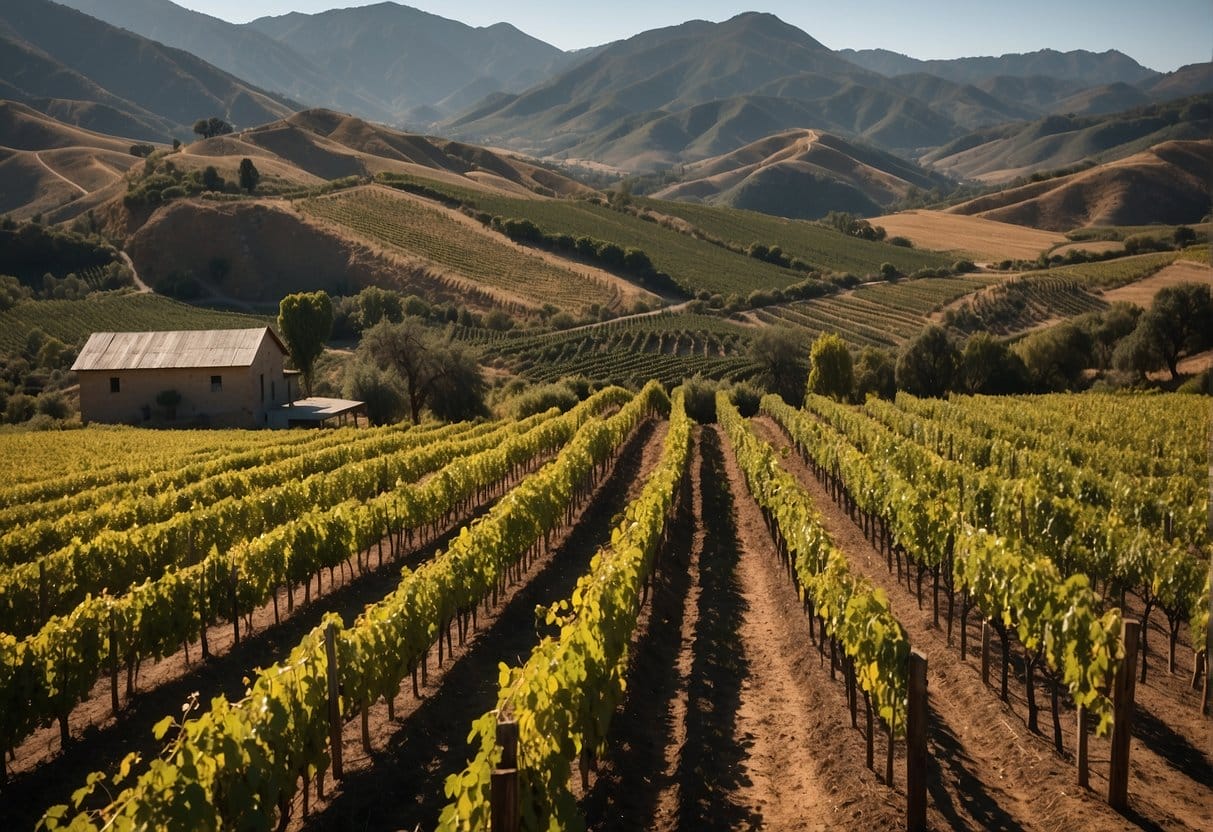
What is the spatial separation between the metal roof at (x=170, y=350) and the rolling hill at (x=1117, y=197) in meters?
142

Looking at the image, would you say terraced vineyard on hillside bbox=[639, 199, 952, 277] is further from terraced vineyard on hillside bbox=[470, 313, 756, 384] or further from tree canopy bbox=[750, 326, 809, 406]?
tree canopy bbox=[750, 326, 809, 406]

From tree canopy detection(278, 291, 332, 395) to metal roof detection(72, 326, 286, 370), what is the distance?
731cm

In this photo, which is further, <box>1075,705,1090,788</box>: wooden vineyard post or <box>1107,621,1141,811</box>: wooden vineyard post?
<box>1075,705,1090,788</box>: wooden vineyard post

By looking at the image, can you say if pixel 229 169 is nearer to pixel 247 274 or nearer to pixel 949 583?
pixel 247 274

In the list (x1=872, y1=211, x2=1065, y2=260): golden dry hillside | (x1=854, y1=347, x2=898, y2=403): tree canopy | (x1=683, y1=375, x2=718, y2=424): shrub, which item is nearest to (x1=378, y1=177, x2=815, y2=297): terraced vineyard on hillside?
(x1=872, y1=211, x2=1065, y2=260): golden dry hillside

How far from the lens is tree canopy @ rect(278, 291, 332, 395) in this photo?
5444cm

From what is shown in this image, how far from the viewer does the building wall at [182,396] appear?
4450 centimetres

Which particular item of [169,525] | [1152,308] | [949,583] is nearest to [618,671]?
[949,583]

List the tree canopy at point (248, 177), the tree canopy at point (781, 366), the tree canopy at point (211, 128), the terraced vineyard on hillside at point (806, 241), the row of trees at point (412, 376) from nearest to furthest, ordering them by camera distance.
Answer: the row of trees at point (412, 376)
the tree canopy at point (781, 366)
the terraced vineyard on hillside at point (806, 241)
the tree canopy at point (248, 177)
the tree canopy at point (211, 128)

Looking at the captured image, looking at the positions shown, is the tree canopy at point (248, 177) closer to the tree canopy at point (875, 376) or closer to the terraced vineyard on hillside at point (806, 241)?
the terraced vineyard on hillside at point (806, 241)

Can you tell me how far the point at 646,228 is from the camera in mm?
115625

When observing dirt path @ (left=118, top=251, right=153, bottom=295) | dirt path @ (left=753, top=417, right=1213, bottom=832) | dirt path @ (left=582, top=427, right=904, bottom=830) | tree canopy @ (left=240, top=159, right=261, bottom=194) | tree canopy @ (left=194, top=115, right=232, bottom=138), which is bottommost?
dirt path @ (left=582, top=427, right=904, bottom=830)

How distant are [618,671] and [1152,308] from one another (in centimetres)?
5203

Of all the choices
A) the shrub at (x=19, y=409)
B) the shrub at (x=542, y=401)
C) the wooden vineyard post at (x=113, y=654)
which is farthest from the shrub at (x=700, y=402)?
the wooden vineyard post at (x=113, y=654)
